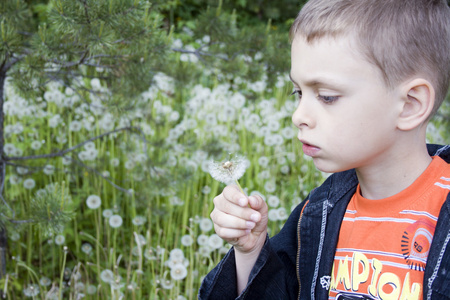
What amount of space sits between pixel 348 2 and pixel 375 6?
57 mm

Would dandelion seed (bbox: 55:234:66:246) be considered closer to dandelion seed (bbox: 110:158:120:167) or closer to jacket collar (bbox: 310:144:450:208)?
dandelion seed (bbox: 110:158:120:167)

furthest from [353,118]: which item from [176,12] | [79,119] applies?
[176,12]

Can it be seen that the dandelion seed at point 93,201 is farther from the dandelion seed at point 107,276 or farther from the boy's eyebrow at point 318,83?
the boy's eyebrow at point 318,83

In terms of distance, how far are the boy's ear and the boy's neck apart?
0.09m

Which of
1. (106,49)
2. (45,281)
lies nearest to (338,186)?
(106,49)

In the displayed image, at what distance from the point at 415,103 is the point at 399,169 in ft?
0.51

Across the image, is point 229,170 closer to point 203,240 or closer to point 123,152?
point 203,240

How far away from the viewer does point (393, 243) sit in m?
0.99

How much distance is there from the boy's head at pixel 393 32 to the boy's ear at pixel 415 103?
25mm

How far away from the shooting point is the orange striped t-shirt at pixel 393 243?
0.96m

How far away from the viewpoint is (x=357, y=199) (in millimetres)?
1130

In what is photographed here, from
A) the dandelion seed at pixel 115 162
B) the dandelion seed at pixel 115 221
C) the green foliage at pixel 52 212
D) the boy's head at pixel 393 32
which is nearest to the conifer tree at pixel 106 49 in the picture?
the green foliage at pixel 52 212

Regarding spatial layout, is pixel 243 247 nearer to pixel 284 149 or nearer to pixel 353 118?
pixel 353 118

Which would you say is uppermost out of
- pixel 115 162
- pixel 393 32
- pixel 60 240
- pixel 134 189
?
pixel 393 32
